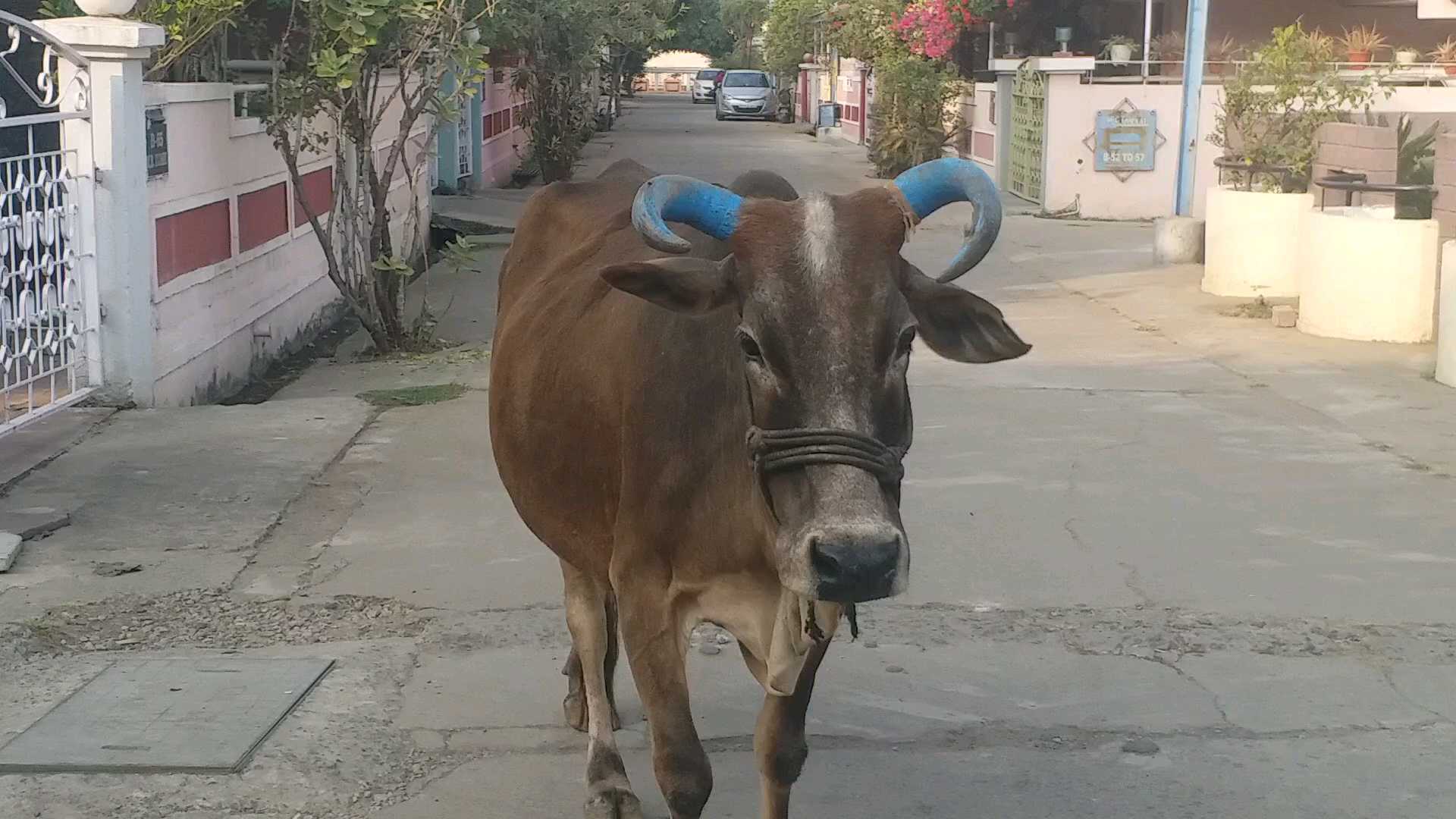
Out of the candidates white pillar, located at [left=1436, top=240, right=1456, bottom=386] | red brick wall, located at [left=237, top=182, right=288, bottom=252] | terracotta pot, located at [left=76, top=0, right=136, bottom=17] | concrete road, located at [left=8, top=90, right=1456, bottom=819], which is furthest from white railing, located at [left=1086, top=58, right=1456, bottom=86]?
terracotta pot, located at [left=76, top=0, right=136, bottom=17]

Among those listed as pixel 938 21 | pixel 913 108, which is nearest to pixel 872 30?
pixel 913 108

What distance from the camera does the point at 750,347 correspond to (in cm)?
319

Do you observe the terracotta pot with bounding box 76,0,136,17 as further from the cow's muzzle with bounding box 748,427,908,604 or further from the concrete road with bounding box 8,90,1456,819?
the cow's muzzle with bounding box 748,427,908,604

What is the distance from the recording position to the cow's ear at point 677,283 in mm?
3221

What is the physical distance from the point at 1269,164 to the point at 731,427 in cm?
1153

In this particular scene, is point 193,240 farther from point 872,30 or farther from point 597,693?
point 872,30

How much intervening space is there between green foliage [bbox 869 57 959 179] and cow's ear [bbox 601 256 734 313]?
879 inches

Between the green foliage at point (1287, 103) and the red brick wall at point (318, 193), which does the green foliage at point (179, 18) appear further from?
the green foliage at point (1287, 103)

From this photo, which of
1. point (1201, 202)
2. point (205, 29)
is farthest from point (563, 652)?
point (1201, 202)

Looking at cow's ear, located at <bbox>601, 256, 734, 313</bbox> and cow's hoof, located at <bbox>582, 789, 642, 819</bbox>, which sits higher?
cow's ear, located at <bbox>601, 256, 734, 313</bbox>

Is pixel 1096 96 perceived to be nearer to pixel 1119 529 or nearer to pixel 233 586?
pixel 1119 529

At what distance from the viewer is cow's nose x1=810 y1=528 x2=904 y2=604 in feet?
9.60

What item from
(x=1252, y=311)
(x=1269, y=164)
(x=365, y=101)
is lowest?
(x=1252, y=311)

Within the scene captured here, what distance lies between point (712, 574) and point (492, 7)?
7.87m
